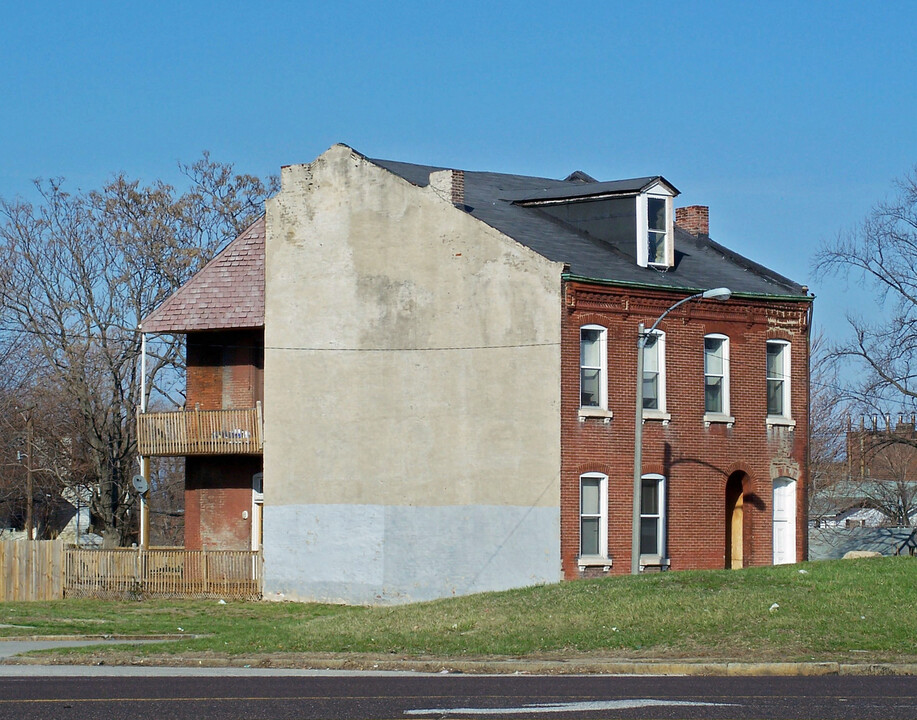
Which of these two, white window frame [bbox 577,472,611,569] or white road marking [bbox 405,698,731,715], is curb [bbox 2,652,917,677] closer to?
white road marking [bbox 405,698,731,715]

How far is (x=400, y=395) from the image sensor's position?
34.3 m

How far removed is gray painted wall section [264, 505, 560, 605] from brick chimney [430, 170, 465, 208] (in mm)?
7657

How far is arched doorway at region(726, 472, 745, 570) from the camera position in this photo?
35250mm

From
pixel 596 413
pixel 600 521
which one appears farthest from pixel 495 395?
pixel 600 521

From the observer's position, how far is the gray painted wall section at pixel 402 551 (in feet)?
106

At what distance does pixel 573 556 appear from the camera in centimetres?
3192

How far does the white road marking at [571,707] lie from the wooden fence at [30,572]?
25967mm

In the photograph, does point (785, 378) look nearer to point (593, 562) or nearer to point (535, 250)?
point (593, 562)

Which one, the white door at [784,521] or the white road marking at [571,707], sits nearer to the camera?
the white road marking at [571,707]

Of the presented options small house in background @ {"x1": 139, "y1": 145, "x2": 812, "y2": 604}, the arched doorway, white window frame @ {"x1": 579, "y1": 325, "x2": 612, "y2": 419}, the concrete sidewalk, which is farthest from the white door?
the concrete sidewalk

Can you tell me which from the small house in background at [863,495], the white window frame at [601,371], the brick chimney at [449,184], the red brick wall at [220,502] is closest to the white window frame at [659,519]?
the white window frame at [601,371]

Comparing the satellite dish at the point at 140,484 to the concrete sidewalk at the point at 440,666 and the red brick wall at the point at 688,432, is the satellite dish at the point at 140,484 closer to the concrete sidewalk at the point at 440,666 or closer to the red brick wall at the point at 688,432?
the red brick wall at the point at 688,432

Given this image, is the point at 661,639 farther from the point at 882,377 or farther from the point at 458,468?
the point at 882,377

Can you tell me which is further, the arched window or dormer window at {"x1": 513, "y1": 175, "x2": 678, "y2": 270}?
dormer window at {"x1": 513, "y1": 175, "x2": 678, "y2": 270}
